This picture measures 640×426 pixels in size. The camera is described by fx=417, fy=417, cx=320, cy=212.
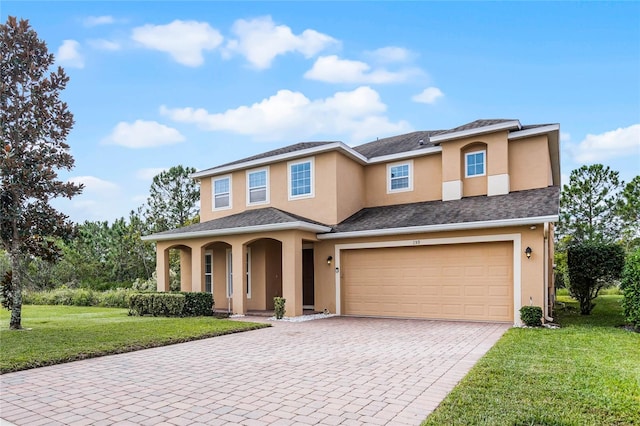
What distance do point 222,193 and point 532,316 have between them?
41.5 feet

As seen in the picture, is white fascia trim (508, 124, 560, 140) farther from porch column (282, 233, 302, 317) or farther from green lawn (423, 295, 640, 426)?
porch column (282, 233, 302, 317)

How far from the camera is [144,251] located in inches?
1084

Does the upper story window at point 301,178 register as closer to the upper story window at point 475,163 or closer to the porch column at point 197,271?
the porch column at point 197,271

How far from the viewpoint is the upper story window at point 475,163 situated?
48.0 ft

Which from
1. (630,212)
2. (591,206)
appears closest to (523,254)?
(591,206)

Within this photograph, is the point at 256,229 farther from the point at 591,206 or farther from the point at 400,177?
the point at 591,206

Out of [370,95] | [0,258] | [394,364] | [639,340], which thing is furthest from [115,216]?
[639,340]

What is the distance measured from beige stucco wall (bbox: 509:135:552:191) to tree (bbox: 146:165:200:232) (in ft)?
70.2

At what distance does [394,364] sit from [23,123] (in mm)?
10367

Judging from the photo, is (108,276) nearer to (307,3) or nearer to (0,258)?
(0,258)

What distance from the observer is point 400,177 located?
16172 millimetres

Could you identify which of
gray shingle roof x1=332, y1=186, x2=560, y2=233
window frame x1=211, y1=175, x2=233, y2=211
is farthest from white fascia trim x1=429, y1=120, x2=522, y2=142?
window frame x1=211, y1=175, x2=233, y2=211

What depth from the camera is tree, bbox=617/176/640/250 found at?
79.1ft

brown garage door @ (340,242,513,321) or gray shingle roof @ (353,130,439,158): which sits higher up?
gray shingle roof @ (353,130,439,158)
